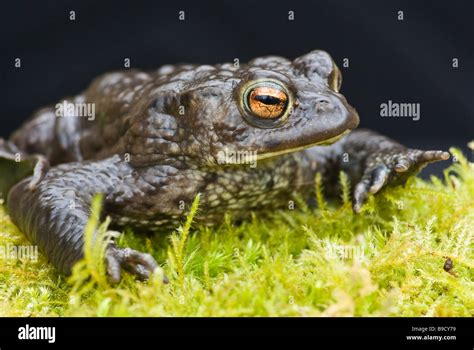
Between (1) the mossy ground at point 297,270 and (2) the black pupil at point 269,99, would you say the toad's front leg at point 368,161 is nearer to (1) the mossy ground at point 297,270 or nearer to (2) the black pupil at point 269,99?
(1) the mossy ground at point 297,270

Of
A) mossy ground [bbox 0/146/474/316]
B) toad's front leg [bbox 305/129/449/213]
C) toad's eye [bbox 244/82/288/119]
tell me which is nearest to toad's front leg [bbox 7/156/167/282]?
mossy ground [bbox 0/146/474/316]

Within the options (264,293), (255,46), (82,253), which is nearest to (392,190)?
(264,293)

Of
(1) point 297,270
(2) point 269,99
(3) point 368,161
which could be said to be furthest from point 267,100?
(3) point 368,161

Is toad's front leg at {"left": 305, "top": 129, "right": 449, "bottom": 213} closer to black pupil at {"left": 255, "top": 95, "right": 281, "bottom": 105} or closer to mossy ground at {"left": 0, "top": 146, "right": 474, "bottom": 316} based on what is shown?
mossy ground at {"left": 0, "top": 146, "right": 474, "bottom": 316}

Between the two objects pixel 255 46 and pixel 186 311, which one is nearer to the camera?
pixel 186 311

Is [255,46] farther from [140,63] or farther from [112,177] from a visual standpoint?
[112,177]
